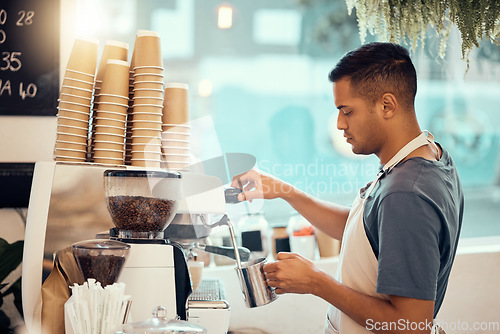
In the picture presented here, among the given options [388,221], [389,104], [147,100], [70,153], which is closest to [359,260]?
[388,221]

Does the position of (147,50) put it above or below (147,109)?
above

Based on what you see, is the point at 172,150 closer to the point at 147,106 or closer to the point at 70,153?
the point at 147,106

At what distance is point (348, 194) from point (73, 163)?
1.83m

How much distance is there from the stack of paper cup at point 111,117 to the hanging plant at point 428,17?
91 cm

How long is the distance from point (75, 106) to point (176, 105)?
31cm

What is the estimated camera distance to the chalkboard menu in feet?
7.35

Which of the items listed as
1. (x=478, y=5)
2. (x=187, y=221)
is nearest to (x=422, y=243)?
(x=187, y=221)

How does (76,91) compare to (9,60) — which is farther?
(9,60)

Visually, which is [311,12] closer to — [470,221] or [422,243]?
[470,221]

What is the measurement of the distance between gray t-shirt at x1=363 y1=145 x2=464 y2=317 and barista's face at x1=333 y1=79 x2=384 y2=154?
152 mm

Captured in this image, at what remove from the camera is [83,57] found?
5.42 ft

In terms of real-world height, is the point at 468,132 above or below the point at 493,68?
below

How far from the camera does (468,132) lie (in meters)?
3.38

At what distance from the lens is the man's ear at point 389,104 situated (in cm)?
151
